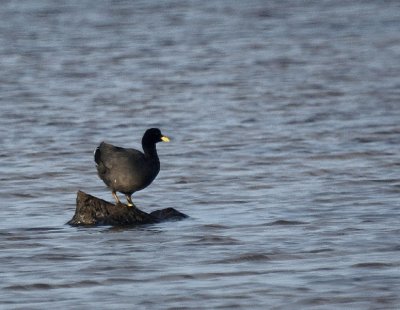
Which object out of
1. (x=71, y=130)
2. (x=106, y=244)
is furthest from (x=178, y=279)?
(x=71, y=130)

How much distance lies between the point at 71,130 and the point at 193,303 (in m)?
13.8

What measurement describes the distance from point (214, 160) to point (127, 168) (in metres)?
5.50

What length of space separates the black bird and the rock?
0.32m

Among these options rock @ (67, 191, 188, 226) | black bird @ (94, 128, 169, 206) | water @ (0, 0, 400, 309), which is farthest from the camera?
black bird @ (94, 128, 169, 206)

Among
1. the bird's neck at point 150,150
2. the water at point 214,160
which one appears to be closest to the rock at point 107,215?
the water at point 214,160

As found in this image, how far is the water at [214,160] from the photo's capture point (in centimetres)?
1269

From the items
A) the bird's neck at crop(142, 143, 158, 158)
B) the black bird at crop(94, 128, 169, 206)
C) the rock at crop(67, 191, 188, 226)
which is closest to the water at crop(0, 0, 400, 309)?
the rock at crop(67, 191, 188, 226)

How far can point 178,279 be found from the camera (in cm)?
1280

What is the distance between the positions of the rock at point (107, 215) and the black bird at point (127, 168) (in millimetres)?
322

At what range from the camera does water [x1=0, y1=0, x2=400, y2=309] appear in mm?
12688

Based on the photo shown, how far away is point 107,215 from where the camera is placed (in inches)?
629

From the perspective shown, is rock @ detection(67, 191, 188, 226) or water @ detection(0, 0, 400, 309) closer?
water @ detection(0, 0, 400, 309)

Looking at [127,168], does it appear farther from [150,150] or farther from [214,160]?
[214,160]

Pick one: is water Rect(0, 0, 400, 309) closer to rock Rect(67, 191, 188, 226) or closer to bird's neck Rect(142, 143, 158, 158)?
rock Rect(67, 191, 188, 226)
